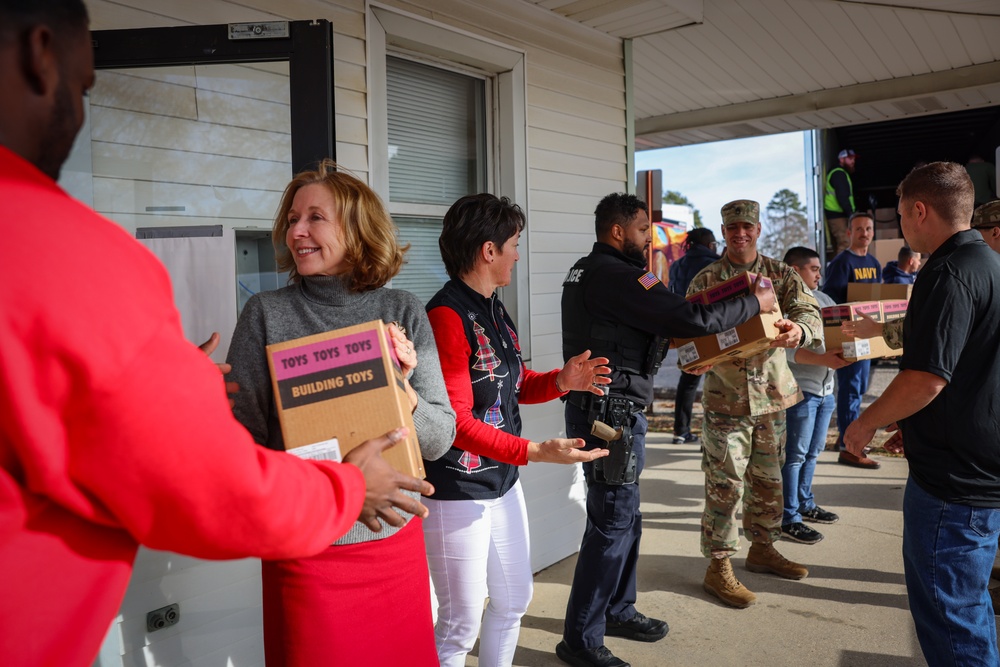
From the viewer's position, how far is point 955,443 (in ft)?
7.28

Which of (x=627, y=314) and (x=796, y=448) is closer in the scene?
(x=627, y=314)

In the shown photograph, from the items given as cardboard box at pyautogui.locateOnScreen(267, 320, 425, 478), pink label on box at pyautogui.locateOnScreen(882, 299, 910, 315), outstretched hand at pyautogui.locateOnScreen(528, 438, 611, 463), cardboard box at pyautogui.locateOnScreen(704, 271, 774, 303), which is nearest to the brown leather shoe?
pink label on box at pyautogui.locateOnScreen(882, 299, 910, 315)

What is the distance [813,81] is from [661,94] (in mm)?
1254

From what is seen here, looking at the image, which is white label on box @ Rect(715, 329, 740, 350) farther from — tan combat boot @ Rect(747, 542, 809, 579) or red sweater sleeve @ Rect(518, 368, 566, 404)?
tan combat boot @ Rect(747, 542, 809, 579)

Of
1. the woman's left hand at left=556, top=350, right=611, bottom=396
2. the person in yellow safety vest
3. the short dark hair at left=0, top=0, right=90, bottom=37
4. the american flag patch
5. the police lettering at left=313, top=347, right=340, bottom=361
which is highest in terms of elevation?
the person in yellow safety vest

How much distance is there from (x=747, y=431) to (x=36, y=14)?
3.57 m

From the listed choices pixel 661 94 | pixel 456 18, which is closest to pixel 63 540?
pixel 456 18

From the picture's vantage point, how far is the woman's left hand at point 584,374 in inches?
96.7

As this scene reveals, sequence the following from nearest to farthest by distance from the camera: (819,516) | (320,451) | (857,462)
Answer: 1. (320,451)
2. (819,516)
3. (857,462)

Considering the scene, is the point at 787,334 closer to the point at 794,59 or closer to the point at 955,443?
the point at 955,443

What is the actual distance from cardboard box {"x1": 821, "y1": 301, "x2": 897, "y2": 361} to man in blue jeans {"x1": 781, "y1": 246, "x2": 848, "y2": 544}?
10 cm

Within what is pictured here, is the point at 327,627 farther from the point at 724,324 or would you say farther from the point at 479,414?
the point at 724,324

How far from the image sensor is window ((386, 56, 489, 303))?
3623 mm

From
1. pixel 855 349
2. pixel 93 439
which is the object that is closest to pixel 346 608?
pixel 93 439
